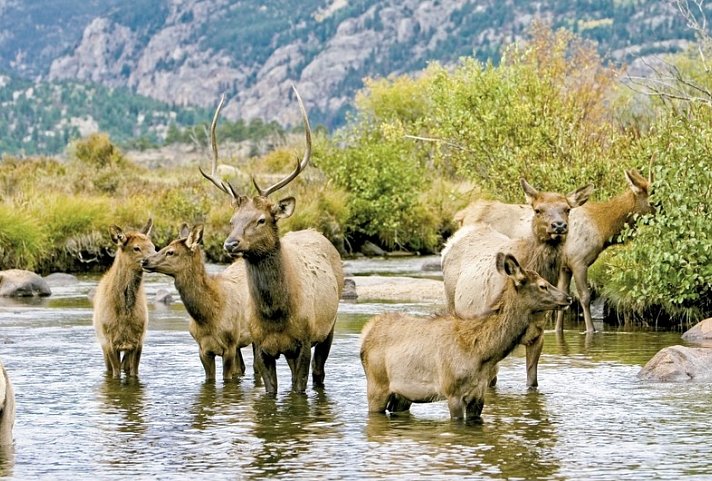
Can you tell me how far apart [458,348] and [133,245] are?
15.5 feet

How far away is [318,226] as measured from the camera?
31.8m

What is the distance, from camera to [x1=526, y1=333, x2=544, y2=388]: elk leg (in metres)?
12.9

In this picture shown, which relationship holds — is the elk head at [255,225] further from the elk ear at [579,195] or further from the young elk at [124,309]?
the elk ear at [579,195]

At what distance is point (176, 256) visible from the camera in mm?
13922

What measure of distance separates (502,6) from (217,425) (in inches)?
6710

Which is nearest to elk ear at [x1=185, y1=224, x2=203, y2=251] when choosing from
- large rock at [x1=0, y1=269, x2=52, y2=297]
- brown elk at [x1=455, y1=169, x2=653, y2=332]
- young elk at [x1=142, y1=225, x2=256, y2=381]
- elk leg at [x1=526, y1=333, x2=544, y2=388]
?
young elk at [x1=142, y1=225, x2=256, y2=381]

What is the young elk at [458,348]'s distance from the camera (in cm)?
1096

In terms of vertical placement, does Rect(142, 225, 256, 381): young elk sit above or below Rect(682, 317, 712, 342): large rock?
above

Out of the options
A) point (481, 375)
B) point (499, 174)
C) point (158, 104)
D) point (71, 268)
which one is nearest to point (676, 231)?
point (499, 174)

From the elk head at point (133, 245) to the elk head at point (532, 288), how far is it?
4.58 m

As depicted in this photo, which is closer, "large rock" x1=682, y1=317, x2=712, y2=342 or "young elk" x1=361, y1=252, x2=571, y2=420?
"young elk" x1=361, y1=252, x2=571, y2=420

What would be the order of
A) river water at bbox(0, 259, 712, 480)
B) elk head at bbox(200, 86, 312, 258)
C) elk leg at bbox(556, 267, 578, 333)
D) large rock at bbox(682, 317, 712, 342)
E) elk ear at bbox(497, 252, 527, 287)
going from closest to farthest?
river water at bbox(0, 259, 712, 480)
elk ear at bbox(497, 252, 527, 287)
elk head at bbox(200, 86, 312, 258)
large rock at bbox(682, 317, 712, 342)
elk leg at bbox(556, 267, 578, 333)

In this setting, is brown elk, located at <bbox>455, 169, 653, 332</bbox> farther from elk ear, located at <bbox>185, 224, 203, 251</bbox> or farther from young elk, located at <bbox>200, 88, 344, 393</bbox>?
young elk, located at <bbox>200, 88, 344, 393</bbox>

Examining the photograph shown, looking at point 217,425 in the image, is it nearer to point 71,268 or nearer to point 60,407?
point 60,407
